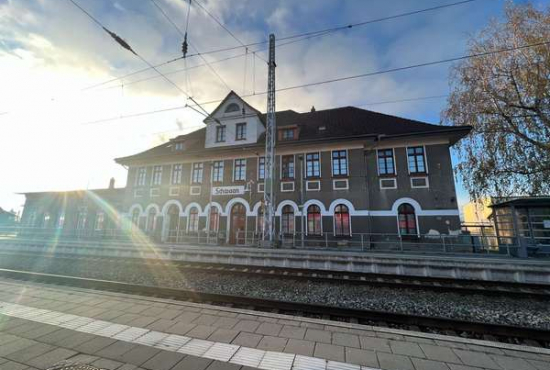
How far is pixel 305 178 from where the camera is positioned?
18859 mm

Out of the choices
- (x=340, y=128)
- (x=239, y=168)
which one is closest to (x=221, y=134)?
(x=239, y=168)

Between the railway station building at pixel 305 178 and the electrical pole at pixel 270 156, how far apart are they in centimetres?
223

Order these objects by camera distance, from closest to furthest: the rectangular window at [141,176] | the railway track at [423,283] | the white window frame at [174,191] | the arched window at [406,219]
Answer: the railway track at [423,283], the arched window at [406,219], the white window frame at [174,191], the rectangular window at [141,176]

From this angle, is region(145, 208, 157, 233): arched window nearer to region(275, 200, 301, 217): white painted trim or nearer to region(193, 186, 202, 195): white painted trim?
region(193, 186, 202, 195): white painted trim

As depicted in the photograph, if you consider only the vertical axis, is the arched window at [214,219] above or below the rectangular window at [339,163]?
below

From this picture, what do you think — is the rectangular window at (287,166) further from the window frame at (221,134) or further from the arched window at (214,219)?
the arched window at (214,219)

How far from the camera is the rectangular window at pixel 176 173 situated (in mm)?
23094

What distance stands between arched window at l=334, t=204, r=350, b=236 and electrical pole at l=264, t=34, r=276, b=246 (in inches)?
188

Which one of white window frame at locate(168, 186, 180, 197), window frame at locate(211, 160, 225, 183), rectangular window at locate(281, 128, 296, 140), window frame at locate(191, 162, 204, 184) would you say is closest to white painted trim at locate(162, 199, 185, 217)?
white window frame at locate(168, 186, 180, 197)

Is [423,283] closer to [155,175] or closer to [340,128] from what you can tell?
[340,128]

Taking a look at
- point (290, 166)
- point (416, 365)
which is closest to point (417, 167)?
point (290, 166)

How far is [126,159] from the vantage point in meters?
25.1

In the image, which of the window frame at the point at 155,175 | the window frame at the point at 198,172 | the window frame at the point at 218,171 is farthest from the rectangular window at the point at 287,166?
the window frame at the point at 155,175

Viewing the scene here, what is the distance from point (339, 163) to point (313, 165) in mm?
2055
